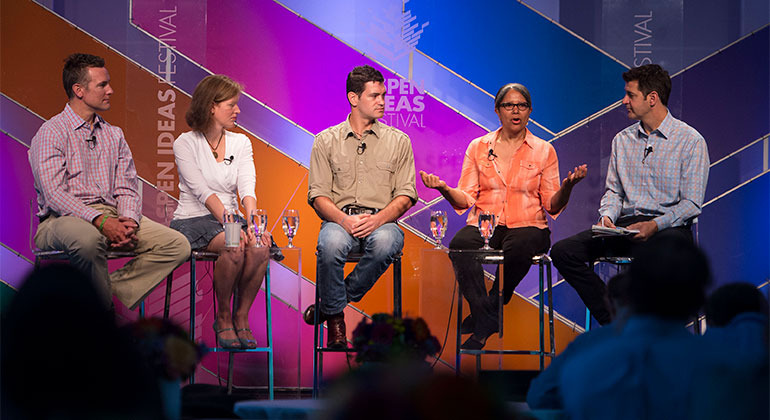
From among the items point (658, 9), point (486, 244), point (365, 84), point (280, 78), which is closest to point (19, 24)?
point (280, 78)

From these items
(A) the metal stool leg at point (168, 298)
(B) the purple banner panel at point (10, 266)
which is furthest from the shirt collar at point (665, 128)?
(B) the purple banner panel at point (10, 266)

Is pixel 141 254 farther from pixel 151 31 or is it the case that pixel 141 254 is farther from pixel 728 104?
pixel 728 104

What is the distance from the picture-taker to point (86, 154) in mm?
4359

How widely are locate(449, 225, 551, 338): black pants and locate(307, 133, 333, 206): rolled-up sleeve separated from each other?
821 mm

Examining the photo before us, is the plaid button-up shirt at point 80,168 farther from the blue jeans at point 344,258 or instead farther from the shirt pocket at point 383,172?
the shirt pocket at point 383,172

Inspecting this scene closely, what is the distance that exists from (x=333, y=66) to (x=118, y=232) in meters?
1.97

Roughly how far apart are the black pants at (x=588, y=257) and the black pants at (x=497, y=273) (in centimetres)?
15

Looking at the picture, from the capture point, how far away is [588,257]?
4320 millimetres

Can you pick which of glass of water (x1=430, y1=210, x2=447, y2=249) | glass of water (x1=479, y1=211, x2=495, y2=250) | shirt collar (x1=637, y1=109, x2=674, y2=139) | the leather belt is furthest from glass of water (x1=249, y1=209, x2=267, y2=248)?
shirt collar (x1=637, y1=109, x2=674, y2=139)

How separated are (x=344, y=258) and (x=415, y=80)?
66.2 inches

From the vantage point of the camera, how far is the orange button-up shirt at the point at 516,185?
4.68m

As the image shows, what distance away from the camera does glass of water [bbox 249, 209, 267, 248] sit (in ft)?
13.7

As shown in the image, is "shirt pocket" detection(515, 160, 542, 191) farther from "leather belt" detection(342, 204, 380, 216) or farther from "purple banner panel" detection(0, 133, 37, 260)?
"purple banner panel" detection(0, 133, 37, 260)

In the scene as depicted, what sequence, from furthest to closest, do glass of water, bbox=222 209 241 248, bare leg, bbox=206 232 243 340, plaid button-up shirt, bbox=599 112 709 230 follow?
plaid button-up shirt, bbox=599 112 709 230 → bare leg, bbox=206 232 243 340 → glass of water, bbox=222 209 241 248
